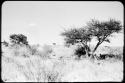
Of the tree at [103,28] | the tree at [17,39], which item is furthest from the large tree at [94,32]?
the tree at [17,39]

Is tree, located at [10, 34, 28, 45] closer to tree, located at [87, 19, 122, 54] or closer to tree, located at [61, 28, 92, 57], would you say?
tree, located at [61, 28, 92, 57]

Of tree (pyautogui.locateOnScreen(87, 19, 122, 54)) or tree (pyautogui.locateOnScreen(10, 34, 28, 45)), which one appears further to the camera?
tree (pyautogui.locateOnScreen(10, 34, 28, 45))

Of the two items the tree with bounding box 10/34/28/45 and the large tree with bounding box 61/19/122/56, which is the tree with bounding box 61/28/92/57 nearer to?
the large tree with bounding box 61/19/122/56

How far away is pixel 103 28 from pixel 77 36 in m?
2.65

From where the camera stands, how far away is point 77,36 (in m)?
15.2

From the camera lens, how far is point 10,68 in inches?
255

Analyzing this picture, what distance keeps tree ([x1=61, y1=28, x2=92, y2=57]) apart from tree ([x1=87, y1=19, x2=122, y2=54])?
0.67m

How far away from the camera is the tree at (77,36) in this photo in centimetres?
1502

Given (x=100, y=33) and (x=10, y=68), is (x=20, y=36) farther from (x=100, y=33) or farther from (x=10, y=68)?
(x=10, y=68)

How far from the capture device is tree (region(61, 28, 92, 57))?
15.0 meters

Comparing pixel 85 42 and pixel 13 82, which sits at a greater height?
pixel 85 42

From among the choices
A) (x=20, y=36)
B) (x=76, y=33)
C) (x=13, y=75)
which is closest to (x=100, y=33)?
(x=76, y=33)

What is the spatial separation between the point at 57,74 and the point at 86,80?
110 centimetres

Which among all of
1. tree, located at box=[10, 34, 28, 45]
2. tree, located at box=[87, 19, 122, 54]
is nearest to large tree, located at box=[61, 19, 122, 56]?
tree, located at box=[87, 19, 122, 54]
